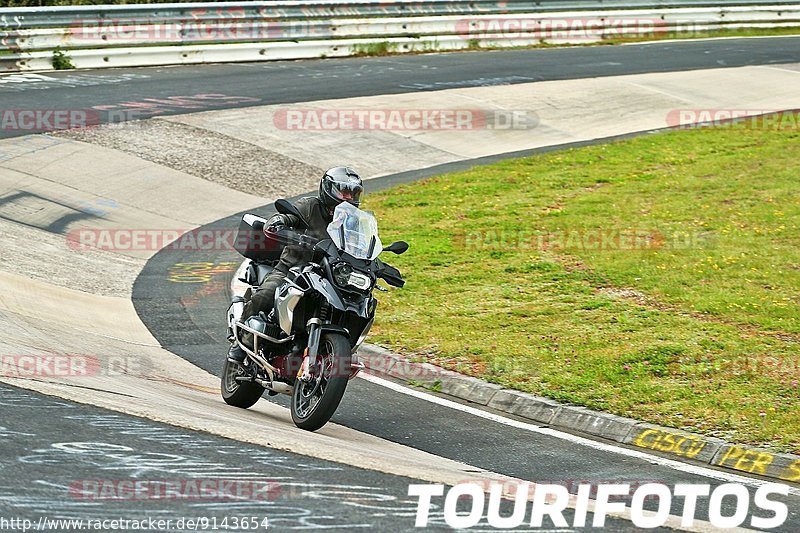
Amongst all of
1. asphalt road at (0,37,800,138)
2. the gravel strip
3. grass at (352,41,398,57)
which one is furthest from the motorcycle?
grass at (352,41,398,57)

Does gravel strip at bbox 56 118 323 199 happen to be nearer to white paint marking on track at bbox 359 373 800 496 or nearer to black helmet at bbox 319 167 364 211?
white paint marking on track at bbox 359 373 800 496

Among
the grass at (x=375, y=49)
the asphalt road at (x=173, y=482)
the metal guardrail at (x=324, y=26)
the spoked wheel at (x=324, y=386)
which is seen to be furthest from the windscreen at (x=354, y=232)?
the grass at (x=375, y=49)

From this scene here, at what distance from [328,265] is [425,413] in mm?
1941

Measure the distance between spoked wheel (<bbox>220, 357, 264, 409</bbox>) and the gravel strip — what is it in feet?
29.2

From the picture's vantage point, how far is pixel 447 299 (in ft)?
41.3

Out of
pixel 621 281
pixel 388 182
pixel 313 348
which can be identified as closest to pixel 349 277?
pixel 313 348

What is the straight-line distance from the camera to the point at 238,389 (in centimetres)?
904

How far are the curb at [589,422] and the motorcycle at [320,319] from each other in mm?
1862

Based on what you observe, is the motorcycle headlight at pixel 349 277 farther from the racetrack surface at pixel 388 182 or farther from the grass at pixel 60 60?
the grass at pixel 60 60

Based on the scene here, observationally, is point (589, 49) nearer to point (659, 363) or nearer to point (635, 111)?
point (635, 111)

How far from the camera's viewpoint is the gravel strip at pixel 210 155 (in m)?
18.3

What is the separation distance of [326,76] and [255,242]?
1634cm

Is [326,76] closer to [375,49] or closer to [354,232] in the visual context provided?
[375,49]

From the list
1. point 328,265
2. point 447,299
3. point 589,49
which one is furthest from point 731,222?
point 589,49
